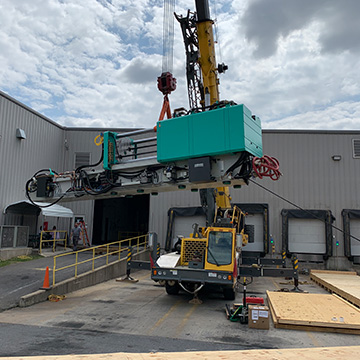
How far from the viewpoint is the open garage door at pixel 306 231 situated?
21.1 m

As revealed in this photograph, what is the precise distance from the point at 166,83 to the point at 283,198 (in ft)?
41.4

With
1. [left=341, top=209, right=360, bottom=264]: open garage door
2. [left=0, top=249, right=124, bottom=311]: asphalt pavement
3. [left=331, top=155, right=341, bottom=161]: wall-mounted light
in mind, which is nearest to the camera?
[left=0, top=249, right=124, bottom=311]: asphalt pavement

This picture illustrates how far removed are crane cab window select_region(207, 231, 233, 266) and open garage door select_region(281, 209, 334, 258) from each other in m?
11.3

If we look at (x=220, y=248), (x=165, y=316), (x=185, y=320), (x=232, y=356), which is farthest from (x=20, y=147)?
(x=232, y=356)

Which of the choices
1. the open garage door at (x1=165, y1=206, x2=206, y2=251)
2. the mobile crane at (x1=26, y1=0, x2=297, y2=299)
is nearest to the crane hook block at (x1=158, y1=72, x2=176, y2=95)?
the mobile crane at (x1=26, y1=0, x2=297, y2=299)

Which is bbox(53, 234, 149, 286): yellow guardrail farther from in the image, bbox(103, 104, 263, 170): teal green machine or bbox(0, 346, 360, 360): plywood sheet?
bbox(0, 346, 360, 360): plywood sheet

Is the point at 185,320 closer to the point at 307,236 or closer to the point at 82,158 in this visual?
the point at 307,236

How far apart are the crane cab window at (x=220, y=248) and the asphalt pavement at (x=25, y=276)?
5.38 meters

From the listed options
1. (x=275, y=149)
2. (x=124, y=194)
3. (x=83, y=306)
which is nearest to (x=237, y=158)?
(x=124, y=194)

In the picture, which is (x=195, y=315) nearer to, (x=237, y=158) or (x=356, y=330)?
(x=356, y=330)

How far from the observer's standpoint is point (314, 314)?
27.9 ft

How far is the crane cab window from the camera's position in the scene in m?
10.9

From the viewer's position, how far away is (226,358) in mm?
4215

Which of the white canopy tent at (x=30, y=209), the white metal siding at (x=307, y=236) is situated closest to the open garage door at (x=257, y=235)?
the white metal siding at (x=307, y=236)
